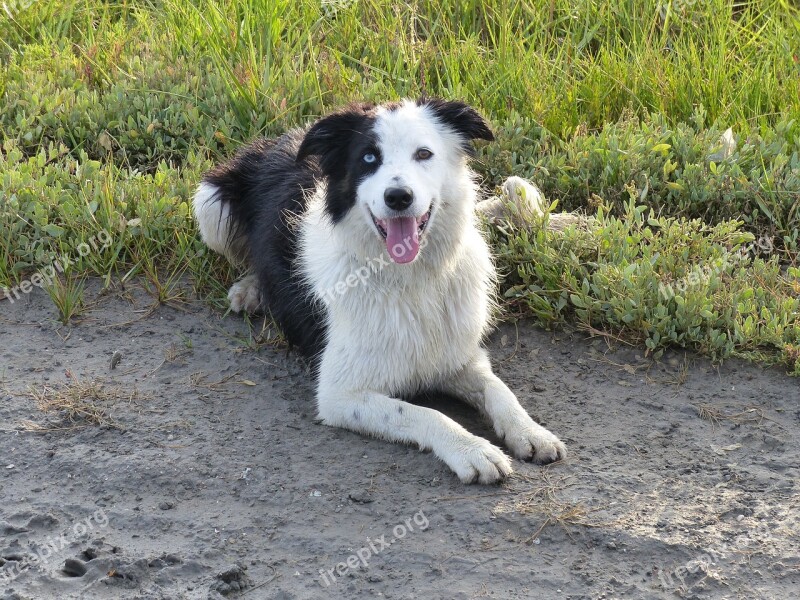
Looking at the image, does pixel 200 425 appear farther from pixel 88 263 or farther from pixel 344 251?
pixel 88 263

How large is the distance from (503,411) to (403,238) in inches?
31.0

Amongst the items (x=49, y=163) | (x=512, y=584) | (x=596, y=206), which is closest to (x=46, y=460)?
(x=512, y=584)

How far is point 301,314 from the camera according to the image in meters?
4.45

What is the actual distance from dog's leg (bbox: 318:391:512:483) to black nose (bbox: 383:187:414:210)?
30.9 inches

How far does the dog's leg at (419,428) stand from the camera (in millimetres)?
3562

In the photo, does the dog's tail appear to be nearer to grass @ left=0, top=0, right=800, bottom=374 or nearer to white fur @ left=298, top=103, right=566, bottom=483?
grass @ left=0, top=0, right=800, bottom=374

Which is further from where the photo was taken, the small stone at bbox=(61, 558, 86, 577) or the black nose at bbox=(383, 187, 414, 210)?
the black nose at bbox=(383, 187, 414, 210)

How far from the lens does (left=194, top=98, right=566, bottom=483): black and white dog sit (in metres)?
3.75

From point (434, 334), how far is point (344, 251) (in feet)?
1.66

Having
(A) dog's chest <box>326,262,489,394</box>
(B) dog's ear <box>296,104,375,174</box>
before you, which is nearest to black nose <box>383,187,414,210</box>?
(B) dog's ear <box>296,104,375,174</box>

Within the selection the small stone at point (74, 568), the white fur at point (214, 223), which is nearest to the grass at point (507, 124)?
the white fur at point (214, 223)

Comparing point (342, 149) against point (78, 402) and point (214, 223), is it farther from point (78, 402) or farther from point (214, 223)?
point (78, 402)

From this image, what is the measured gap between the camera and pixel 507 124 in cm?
572

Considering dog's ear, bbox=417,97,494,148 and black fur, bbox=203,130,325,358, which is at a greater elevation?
dog's ear, bbox=417,97,494,148
